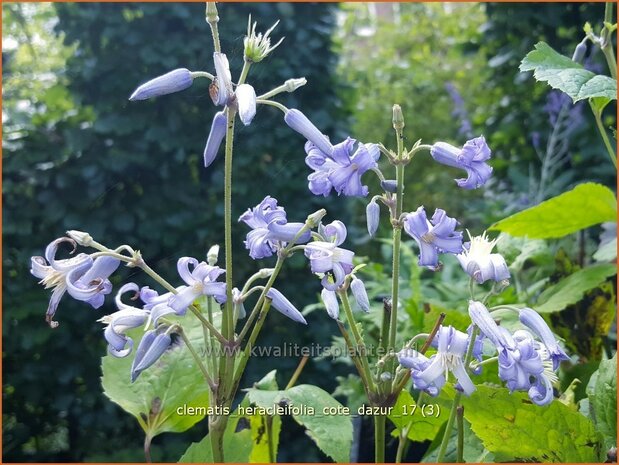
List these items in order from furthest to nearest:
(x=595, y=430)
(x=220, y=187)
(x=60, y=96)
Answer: (x=60, y=96) → (x=220, y=187) → (x=595, y=430)

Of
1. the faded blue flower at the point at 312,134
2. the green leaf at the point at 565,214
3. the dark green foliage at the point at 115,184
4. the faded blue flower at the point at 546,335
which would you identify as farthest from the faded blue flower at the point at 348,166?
the dark green foliage at the point at 115,184

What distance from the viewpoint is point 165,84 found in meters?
0.76

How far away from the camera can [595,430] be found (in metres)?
0.86

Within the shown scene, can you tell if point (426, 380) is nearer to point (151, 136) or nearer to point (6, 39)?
point (151, 136)

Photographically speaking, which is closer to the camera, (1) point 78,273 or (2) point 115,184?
(1) point 78,273

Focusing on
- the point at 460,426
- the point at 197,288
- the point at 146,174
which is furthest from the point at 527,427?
the point at 146,174

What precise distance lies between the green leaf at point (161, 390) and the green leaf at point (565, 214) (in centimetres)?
58

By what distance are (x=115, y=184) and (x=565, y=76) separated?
67.2 inches

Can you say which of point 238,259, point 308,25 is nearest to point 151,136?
point 238,259

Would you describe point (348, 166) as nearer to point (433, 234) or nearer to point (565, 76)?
point (433, 234)

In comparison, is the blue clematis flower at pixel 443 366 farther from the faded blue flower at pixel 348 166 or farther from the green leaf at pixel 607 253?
the green leaf at pixel 607 253

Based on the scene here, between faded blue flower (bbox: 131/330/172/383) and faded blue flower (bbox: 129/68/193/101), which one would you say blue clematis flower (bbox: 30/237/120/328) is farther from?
faded blue flower (bbox: 129/68/193/101)

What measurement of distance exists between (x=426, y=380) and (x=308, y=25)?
1873 mm

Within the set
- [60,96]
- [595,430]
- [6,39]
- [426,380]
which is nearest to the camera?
[426,380]
